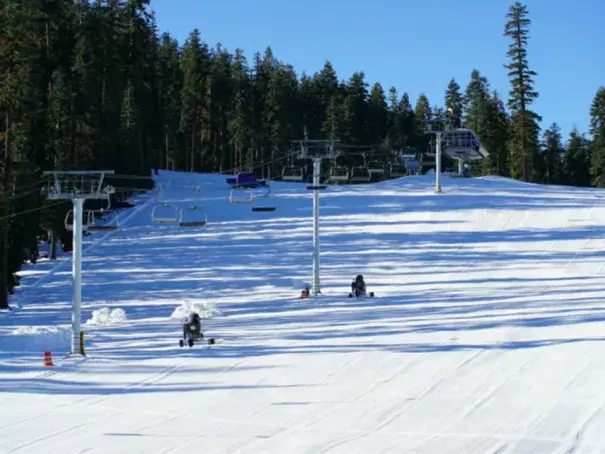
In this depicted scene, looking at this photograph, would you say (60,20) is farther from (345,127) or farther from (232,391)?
(232,391)

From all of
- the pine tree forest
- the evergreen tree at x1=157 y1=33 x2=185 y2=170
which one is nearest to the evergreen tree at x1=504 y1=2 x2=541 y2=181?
the pine tree forest

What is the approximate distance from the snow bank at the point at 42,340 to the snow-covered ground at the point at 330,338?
0.10m

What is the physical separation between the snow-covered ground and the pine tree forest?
5589mm

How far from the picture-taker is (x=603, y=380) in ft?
66.1

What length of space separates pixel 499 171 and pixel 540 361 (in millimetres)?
85640

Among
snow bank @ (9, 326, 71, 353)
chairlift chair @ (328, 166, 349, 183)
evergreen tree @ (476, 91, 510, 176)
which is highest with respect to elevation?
evergreen tree @ (476, 91, 510, 176)

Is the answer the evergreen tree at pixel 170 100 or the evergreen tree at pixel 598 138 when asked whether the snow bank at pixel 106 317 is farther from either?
the evergreen tree at pixel 598 138

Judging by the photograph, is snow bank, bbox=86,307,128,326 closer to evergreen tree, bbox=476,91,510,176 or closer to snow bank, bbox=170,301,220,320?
snow bank, bbox=170,301,220,320

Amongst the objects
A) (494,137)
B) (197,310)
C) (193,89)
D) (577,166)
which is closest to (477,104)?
(494,137)

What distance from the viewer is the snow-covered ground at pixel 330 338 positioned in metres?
16.5

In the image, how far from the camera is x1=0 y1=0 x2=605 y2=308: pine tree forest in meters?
43.1

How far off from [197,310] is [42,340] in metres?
6.08

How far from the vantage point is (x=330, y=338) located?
2573cm

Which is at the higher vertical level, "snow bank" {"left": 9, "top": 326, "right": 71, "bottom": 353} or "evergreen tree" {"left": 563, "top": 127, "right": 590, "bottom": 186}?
"evergreen tree" {"left": 563, "top": 127, "right": 590, "bottom": 186}
